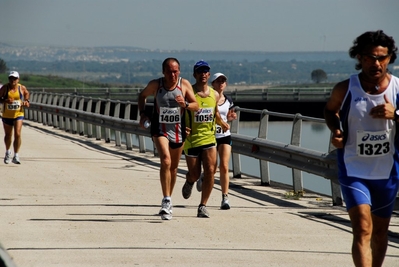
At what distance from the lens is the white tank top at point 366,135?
705 cm

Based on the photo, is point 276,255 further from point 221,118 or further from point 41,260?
point 221,118

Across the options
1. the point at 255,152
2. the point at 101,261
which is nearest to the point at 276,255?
the point at 101,261

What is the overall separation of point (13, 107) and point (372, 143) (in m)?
13.3

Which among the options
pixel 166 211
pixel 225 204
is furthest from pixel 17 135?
pixel 166 211

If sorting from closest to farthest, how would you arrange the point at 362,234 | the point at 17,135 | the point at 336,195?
the point at 362,234
the point at 336,195
the point at 17,135

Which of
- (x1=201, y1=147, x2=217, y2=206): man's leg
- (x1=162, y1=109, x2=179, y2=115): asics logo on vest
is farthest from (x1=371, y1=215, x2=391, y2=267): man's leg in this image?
(x1=201, y1=147, x2=217, y2=206): man's leg

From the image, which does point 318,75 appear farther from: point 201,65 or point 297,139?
point 201,65

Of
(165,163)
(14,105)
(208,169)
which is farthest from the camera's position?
(14,105)

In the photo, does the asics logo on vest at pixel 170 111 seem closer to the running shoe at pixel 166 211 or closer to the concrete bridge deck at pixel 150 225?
the running shoe at pixel 166 211

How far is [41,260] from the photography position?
873 cm

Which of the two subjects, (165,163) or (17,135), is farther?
(17,135)

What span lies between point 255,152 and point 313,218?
441 centimetres

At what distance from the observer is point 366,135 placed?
705cm

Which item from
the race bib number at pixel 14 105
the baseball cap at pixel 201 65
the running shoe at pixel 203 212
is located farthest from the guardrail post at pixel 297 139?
the race bib number at pixel 14 105
